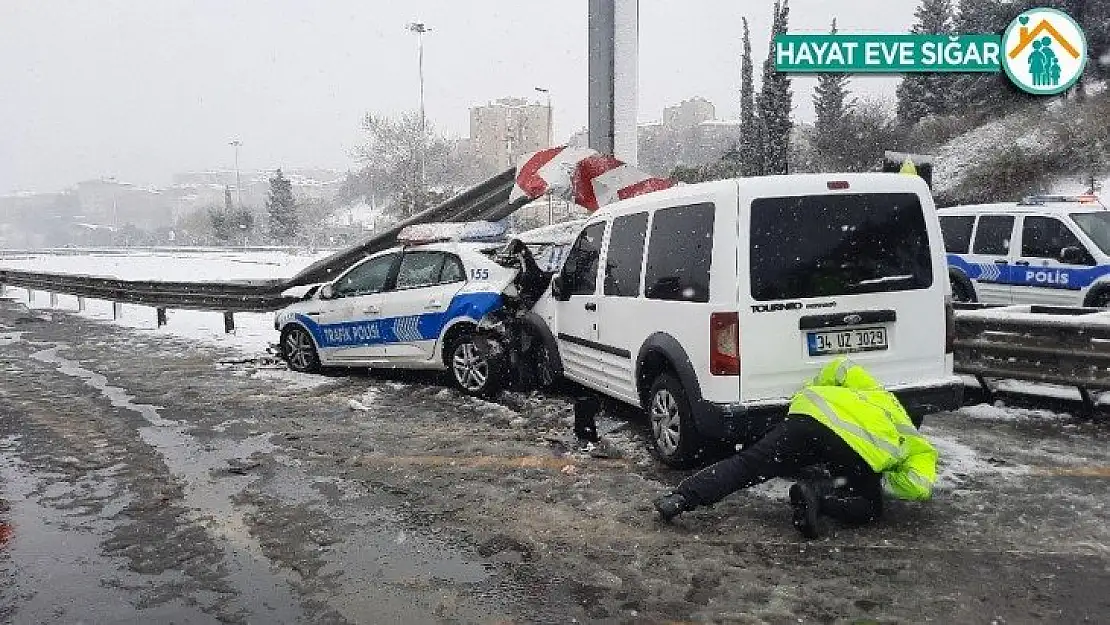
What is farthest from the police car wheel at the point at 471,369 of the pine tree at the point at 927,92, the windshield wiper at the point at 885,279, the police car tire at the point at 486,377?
the pine tree at the point at 927,92

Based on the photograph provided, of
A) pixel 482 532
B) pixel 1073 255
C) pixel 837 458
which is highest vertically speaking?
pixel 1073 255

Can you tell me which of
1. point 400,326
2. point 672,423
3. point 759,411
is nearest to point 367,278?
point 400,326

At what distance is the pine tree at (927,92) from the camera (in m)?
43.8

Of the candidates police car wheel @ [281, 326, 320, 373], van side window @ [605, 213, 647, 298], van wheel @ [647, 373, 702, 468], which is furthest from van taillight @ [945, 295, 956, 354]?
police car wheel @ [281, 326, 320, 373]

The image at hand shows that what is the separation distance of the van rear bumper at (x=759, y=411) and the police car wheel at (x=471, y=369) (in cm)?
332

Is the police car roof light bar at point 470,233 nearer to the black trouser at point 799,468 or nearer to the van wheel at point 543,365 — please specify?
the van wheel at point 543,365

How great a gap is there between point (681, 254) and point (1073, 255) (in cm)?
728

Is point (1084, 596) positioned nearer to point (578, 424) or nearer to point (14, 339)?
point (578, 424)

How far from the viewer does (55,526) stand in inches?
193

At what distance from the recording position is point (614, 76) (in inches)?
420

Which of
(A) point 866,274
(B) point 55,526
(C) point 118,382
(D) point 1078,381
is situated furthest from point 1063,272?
(C) point 118,382

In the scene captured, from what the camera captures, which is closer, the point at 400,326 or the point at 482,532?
the point at 482,532

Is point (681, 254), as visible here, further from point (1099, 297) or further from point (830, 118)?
point (830, 118)

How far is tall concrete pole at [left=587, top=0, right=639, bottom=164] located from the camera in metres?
10.6
